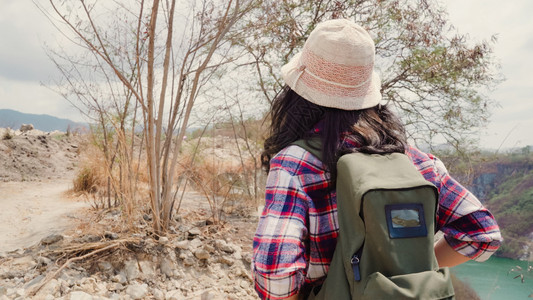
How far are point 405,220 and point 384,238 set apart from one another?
0.06 metres

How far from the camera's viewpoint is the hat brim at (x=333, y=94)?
1.06 meters

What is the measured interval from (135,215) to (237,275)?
1032 millimetres

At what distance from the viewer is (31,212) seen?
538cm

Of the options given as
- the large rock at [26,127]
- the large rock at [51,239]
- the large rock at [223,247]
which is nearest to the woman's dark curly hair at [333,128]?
the large rock at [223,247]

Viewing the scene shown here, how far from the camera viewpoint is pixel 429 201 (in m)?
0.91

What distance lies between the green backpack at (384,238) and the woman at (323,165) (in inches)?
3.2

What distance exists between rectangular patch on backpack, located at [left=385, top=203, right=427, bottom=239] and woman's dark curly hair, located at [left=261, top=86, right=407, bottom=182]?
162 mm

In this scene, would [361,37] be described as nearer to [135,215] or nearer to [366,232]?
[366,232]

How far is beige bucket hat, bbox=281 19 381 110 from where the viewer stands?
3.51ft

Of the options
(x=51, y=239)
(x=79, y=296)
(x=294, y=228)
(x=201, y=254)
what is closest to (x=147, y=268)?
(x=201, y=254)

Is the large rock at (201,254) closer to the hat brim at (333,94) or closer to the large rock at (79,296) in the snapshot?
the large rock at (79,296)

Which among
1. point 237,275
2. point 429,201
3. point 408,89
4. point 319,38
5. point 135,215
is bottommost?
point 237,275

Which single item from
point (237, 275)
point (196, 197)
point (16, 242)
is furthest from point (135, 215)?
point (196, 197)

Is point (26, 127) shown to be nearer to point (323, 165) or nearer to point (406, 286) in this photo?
point (323, 165)
